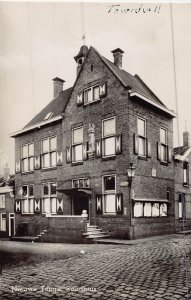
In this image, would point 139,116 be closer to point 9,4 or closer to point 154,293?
point 9,4

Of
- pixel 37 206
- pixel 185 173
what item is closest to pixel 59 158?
pixel 37 206

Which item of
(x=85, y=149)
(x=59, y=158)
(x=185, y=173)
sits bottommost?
(x=185, y=173)

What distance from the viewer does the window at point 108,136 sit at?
11672 mm

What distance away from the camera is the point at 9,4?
19.4 ft

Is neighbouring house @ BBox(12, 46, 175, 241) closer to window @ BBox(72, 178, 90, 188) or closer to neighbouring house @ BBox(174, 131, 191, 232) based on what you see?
window @ BBox(72, 178, 90, 188)

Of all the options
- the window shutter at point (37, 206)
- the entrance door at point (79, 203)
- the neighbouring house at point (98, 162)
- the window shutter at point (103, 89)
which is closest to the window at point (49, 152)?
the neighbouring house at point (98, 162)

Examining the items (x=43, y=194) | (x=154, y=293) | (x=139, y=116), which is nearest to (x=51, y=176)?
(x=43, y=194)

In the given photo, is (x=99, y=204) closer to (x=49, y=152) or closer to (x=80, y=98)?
(x=49, y=152)

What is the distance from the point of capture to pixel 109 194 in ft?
38.5

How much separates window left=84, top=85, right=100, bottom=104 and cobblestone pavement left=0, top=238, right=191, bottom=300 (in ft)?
20.7

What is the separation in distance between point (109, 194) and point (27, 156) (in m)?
3.21

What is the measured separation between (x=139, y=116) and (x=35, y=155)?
13.1 ft

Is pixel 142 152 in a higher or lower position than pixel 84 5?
lower

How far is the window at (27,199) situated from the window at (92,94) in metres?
4.12
